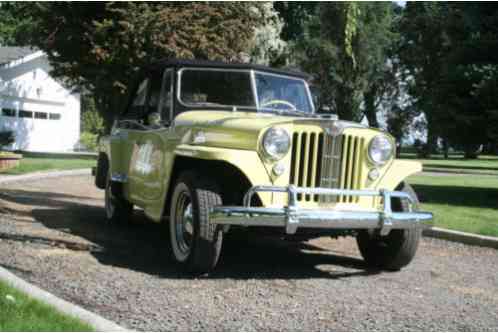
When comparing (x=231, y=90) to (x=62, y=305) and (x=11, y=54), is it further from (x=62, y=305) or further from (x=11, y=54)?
(x=11, y=54)

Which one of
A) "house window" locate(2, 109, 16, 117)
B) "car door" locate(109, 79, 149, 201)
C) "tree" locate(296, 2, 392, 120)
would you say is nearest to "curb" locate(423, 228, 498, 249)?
"car door" locate(109, 79, 149, 201)

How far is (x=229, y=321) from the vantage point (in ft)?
15.2

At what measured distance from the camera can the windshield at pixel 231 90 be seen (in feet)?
23.8

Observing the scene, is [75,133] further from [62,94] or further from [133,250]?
[133,250]

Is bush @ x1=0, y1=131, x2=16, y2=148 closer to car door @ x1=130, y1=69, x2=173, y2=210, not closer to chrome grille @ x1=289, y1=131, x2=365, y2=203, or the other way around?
car door @ x1=130, y1=69, x2=173, y2=210

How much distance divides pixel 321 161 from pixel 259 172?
23.4 inches

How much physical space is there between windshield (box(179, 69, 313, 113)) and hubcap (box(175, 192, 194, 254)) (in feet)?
4.31

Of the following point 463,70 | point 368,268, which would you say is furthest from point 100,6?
point 368,268

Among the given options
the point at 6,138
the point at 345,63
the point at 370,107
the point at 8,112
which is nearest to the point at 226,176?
the point at 6,138

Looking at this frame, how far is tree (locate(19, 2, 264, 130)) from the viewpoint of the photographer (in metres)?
18.5

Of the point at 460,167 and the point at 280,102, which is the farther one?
the point at 460,167

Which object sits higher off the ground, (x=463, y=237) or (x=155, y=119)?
(x=155, y=119)

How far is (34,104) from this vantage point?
33875 millimetres

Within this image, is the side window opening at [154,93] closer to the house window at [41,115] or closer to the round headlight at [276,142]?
the round headlight at [276,142]
